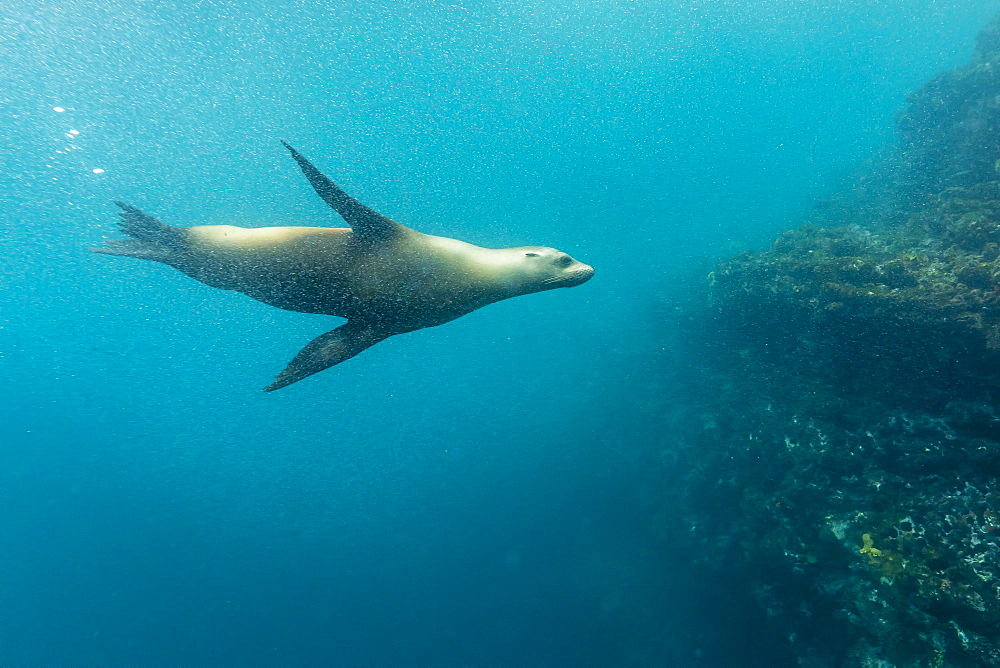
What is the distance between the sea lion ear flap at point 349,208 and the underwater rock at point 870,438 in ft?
25.7

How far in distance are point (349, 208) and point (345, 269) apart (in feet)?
1.11

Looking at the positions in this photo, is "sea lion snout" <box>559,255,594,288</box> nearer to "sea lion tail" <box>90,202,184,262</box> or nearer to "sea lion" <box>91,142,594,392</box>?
"sea lion" <box>91,142,594,392</box>

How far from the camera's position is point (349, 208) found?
2400 millimetres

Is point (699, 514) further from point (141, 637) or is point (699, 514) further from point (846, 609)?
point (141, 637)

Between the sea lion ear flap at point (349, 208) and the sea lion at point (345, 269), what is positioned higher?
the sea lion ear flap at point (349, 208)

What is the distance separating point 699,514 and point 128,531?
31.2 meters

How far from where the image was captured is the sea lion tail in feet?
9.25

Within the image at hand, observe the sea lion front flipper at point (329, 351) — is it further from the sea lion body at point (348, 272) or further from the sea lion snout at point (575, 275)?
the sea lion snout at point (575, 275)

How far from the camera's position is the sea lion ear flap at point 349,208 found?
7.70ft

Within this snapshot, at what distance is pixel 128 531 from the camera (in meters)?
25.4

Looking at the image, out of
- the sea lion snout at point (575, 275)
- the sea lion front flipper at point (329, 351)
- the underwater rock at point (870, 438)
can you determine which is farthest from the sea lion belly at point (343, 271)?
the underwater rock at point (870, 438)

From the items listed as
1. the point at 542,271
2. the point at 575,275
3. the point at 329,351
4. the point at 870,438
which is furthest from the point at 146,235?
the point at 870,438

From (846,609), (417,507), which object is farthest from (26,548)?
(846,609)

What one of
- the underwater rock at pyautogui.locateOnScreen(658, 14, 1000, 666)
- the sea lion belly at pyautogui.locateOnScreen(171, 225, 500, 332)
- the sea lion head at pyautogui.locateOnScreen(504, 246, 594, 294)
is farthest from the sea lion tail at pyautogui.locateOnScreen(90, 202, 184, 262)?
the underwater rock at pyautogui.locateOnScreen(658, 14, 1000, 666)
